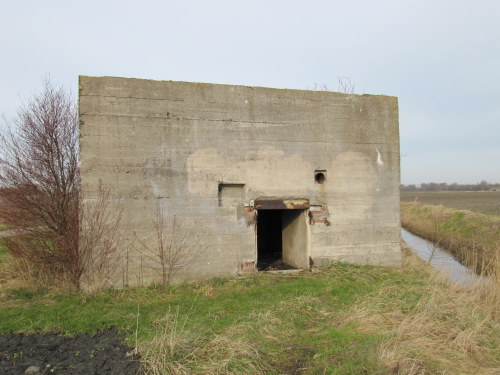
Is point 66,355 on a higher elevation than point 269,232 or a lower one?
lower

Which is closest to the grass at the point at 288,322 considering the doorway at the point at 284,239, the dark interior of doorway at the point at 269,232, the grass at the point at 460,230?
the doorway at the point at 284,239

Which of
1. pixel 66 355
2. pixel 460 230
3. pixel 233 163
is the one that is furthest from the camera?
pixel 460 230

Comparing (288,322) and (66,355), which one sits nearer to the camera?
(66,355)

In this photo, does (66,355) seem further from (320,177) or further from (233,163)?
(320,177)

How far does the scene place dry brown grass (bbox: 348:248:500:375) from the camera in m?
3.66

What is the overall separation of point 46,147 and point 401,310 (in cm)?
685

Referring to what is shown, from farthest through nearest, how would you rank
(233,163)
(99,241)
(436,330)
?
(233,163) < (99,241) < (436,330)

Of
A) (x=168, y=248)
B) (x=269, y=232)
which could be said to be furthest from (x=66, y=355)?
(x=269, y=232)

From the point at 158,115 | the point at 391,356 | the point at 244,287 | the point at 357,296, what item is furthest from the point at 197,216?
the point at 391,356

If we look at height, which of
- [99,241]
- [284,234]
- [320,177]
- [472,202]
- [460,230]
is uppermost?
[320,177]

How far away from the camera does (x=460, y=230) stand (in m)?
16.8

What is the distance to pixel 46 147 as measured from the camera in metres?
6.86

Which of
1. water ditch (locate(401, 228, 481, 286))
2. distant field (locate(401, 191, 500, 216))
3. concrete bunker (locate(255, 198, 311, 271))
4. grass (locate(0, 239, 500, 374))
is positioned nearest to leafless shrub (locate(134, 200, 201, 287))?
grass (locate(0, 239, 500, 374))

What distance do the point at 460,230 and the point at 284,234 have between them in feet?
39.7
